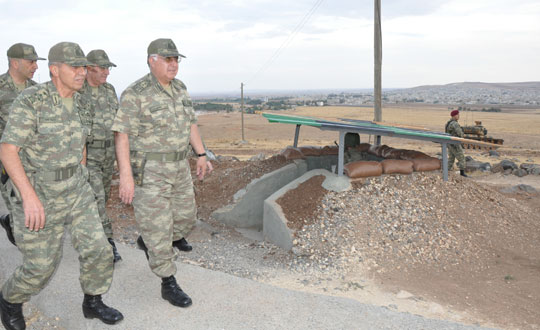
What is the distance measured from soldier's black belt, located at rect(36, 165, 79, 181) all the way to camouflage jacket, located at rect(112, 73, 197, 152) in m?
0.59

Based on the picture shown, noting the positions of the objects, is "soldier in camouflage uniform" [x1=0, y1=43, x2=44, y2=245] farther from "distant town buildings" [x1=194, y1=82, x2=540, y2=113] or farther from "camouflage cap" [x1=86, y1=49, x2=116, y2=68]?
"distant town buildings" [x1=194, y1=82, x2=540, y2=113]

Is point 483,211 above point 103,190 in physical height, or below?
below

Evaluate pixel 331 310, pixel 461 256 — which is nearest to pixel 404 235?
pixel 461 256

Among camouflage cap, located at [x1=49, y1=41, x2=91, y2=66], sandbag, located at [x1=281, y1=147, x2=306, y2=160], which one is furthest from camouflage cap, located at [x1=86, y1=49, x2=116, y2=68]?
sandbag, located at [x1=281, y1=147, x2=306, y2=160]

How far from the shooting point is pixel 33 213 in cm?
292

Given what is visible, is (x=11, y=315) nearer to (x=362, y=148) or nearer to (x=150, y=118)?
(x=150, y=118)

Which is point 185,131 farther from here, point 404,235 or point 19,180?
point 404,235

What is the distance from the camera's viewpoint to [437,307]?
4500 millimetres

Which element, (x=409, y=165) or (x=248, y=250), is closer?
(x=248, y=250)

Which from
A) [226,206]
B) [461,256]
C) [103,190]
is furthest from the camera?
[226,206]

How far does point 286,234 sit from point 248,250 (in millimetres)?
629

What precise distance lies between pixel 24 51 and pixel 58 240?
2710 millimetres

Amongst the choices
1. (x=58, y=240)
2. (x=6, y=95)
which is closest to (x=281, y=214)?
(x=58, y=240)

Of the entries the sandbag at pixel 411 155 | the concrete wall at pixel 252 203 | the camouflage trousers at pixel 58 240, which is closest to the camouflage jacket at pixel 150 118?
the camouflage trousers at pixel 58 240
